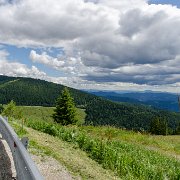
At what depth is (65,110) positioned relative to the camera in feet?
237

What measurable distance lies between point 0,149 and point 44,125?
24.8 feet

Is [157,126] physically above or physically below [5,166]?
below

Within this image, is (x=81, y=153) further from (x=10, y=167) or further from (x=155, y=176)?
(x=10, y=167)

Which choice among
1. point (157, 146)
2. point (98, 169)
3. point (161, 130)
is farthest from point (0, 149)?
point (161, 130)

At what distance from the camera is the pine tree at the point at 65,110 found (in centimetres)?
7188

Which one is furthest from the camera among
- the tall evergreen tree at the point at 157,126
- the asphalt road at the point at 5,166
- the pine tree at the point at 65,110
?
the tall evergreen tree at the point at 157,126

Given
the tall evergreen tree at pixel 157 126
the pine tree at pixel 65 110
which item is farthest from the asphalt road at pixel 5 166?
the tall evergreen tree at pixel 157 126

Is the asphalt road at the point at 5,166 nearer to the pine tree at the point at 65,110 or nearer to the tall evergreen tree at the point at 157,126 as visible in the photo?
the pine tree at the point at 65,110

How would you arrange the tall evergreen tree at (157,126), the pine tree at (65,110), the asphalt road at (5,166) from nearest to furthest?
1. the asphalt road at (5,166)
2. the pine tree at (65,110)
3. the tall evergreen tree at (157,126)

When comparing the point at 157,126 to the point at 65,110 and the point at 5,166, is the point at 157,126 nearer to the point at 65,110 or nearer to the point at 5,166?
the point at 65,110

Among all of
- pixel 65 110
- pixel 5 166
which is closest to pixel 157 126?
pixel 65 110

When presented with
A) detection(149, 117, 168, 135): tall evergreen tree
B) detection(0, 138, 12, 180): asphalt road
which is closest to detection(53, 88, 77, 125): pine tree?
detection(149, 117, 168, 135): tall evergreen tree

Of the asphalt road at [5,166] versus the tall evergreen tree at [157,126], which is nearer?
the asphalt road at [5,166]

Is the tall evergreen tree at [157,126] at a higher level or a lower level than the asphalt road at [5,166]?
lower
